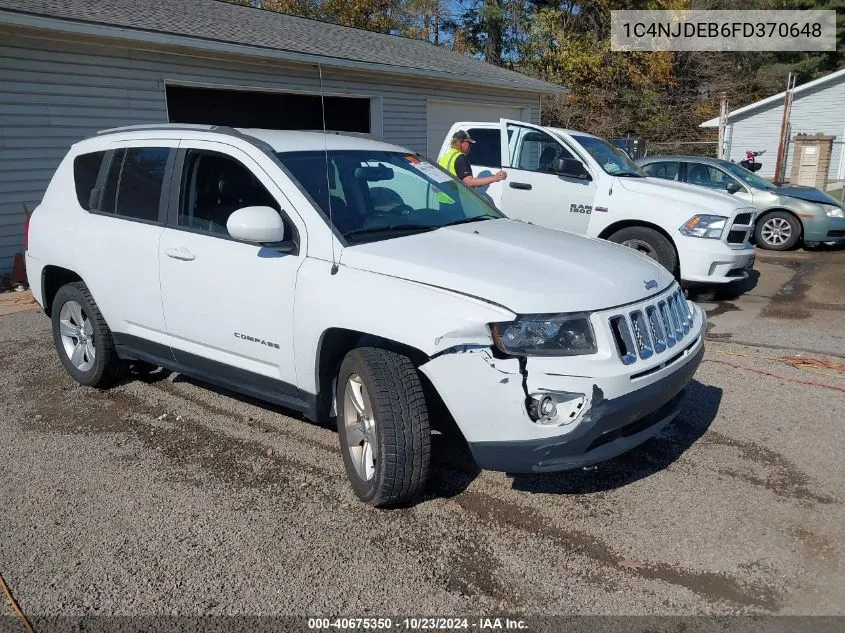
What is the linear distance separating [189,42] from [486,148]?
4.85 m

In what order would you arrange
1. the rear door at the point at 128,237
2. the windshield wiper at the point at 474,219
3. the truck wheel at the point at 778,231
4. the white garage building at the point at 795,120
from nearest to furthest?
the windshield wiper at the point at 474,219 → the rear door at the point at 128,237 → the truck wheel at the point at 778,231 → the white garage building at the point at 795,120

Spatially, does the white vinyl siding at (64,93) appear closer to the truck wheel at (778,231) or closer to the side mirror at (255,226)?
the side mirror at (255,226)

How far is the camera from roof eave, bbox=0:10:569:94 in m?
8.27

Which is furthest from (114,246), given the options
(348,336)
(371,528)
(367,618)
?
(367,618)

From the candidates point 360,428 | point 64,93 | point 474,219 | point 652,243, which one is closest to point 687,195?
point 652,243

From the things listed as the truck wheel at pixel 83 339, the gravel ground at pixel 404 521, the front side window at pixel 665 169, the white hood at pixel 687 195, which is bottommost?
the gravel ground at pixel 404 521

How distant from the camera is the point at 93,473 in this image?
3809 millimetres

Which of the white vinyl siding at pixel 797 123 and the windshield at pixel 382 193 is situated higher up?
the white vinyl siding at pixel 797 123

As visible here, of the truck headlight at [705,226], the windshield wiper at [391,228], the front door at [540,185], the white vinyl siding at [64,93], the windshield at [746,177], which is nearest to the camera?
the windshield wiper at [391,228]

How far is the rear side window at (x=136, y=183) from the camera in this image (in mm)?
4250

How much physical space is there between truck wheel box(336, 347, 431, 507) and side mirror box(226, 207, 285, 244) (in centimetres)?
73

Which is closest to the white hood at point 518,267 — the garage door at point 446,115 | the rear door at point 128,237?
the rear door at point 128,237

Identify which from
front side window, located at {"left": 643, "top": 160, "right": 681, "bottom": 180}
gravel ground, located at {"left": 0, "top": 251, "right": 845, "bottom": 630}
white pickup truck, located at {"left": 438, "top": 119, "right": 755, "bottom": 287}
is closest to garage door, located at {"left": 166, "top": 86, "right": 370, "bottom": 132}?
white pickup truck, located at {"left": 438, "top": 119, "right": 755, "bottom": 287}

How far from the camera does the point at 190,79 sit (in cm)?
1056
